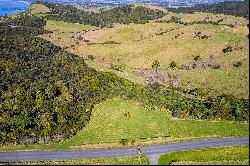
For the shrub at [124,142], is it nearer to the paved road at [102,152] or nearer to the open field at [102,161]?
the paved road at [102,152]

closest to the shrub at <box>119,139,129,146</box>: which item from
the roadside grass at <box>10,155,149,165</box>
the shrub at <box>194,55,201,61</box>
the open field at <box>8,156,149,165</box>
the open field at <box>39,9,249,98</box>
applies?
the roadside grass at <box>10,155,149,165</box>

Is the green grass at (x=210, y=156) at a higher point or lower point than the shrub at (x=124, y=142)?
lower

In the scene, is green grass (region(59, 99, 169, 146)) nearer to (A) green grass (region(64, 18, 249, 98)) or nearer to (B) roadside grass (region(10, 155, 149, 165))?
(B) roadside grass (region(10, 155, 149, 165))

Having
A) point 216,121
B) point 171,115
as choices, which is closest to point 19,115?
point 171,115

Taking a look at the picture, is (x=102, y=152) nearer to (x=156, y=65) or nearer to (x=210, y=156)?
(x=210, y=156)

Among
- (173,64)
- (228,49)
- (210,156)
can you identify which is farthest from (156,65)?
(210,156)

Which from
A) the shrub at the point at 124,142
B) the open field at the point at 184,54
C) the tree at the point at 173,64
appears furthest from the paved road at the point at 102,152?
the tree at the point at 173,64
